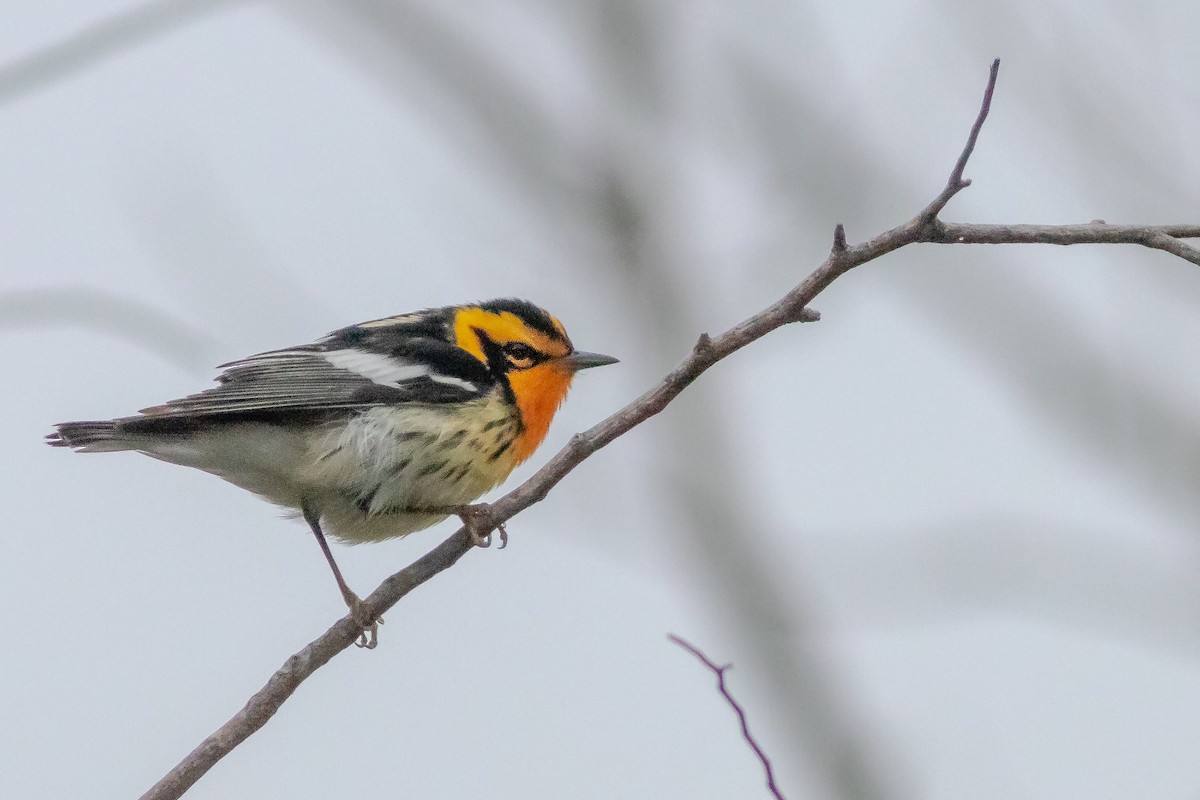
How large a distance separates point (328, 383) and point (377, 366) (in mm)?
293

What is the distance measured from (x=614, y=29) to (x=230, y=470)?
8.01 feet

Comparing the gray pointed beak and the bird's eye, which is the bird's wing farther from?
the gray pointed beak

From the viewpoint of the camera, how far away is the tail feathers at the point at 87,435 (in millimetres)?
4707

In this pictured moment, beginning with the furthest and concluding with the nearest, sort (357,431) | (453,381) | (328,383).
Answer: (453,381)
(328,383)
(357,431)

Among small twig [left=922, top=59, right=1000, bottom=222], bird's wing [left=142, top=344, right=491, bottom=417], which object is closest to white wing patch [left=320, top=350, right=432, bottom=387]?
bird's wing [left=142, top=344, right=491, bottom=417]

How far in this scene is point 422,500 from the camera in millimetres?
5297

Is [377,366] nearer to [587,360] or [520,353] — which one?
[520,353]

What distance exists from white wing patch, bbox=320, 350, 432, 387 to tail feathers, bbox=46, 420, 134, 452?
1.13 m

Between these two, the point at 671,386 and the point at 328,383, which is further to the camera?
the point at 328,383

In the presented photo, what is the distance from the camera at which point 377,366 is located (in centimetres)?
564

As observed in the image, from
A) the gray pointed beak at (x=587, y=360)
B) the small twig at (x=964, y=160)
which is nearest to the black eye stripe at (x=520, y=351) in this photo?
the gray pointed beak at (x=587, y=360)

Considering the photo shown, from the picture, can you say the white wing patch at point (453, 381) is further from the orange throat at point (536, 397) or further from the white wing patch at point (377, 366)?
the orange throat at point (536, 397)

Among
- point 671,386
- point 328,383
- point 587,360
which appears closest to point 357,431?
point 328,383

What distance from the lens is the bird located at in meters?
5.00
